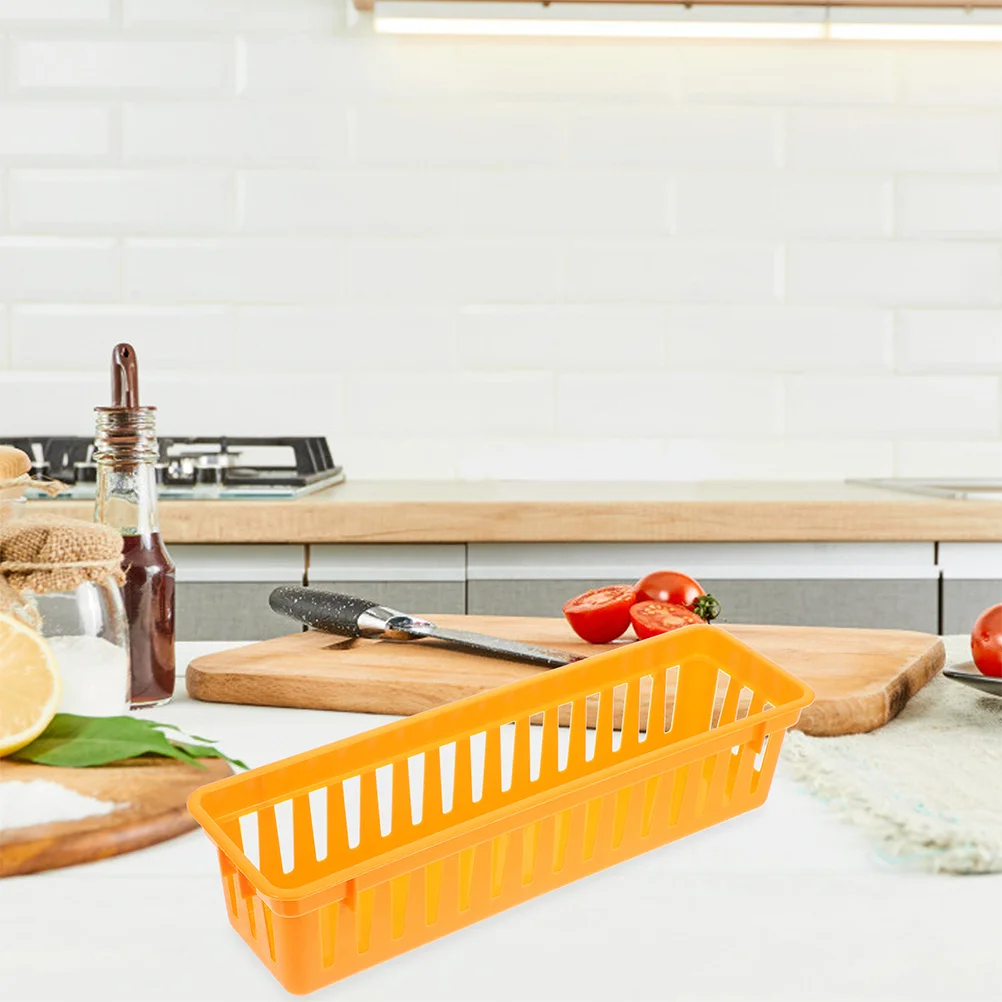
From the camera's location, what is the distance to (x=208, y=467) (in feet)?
5.98

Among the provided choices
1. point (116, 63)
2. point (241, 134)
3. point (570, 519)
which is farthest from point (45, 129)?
point (570, 519)

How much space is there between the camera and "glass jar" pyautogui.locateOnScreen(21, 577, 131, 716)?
623mm

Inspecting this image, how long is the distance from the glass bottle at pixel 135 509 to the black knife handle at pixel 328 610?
0.15 metres

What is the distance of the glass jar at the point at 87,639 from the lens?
62 cm

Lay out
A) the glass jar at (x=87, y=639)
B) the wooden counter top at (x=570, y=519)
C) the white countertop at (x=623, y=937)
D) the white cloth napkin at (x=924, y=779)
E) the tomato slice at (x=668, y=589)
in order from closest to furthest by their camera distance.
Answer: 1. the white countertop at (x=623, y=937)
2. the white cloth napkin at (x=924, y=779)
3. the glass jar at (x=87, y=639)
4. the tomato slice at (x=668, y=589)
5. the wooden counter top at (x=570, y=519)

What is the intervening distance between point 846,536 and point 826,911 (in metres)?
1.36

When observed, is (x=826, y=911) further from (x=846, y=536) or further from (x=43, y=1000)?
(x=846, y=536)

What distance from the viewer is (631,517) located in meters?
1.73

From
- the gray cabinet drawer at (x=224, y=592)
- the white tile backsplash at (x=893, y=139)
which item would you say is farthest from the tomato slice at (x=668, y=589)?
the white tile backsplash at (x=893, y=139)

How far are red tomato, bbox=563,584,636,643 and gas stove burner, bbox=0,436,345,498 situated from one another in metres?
0.88

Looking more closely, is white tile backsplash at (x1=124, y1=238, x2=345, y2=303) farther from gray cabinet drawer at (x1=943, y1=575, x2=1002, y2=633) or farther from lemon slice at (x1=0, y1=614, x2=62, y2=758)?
lemon slice at (x1=0, y1=614, x2=62, y2=758)

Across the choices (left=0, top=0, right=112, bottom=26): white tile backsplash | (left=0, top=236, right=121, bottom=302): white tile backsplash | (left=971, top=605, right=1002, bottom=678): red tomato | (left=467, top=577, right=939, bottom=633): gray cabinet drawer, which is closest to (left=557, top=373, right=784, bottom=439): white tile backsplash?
(left=467, top=577, right=939, bottom=633): gray cabinet drawer

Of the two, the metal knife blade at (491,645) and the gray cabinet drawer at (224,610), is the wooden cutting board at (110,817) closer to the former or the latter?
the metal knife blade at (491,645)

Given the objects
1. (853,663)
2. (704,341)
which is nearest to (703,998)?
(853,663)
